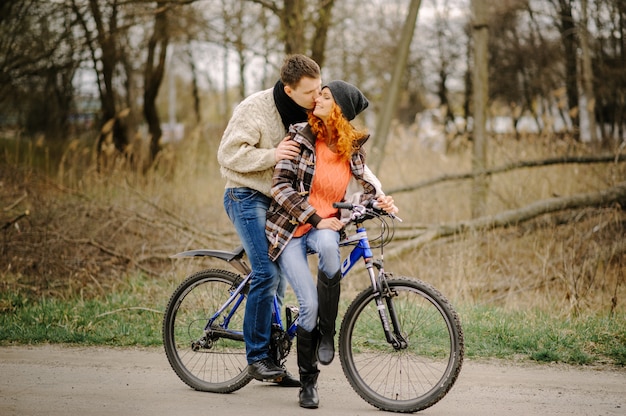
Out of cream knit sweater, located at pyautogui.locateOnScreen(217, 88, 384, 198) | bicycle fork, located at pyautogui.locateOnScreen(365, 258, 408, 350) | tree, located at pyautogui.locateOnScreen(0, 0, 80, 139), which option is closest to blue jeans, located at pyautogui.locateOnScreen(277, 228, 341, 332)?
bicycle fork, located at pyautogui.locateOnScreen(365, 258, 408, 350)

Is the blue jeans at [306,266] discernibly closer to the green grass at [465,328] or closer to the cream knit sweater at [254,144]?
the cream knit sweater at [254,144]

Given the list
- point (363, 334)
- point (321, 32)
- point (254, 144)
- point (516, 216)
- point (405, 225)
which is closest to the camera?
point (254, 144)

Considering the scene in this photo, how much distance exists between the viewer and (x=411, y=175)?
42.1 ft

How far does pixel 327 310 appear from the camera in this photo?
4578 millimetres

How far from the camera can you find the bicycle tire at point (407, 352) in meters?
4.42

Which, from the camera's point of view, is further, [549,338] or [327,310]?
[549,338]

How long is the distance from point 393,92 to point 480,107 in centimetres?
146

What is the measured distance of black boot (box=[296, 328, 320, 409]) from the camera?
15.2 ft

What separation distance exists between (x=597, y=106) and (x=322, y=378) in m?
17.6

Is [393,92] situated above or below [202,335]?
above

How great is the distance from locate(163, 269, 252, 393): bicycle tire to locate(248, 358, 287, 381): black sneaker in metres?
0.29

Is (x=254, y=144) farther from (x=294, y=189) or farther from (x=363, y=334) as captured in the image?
(x=363, y=334)

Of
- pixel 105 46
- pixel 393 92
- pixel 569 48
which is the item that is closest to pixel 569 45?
pixel 569 48

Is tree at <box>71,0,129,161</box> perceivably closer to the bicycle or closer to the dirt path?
the dirt path
